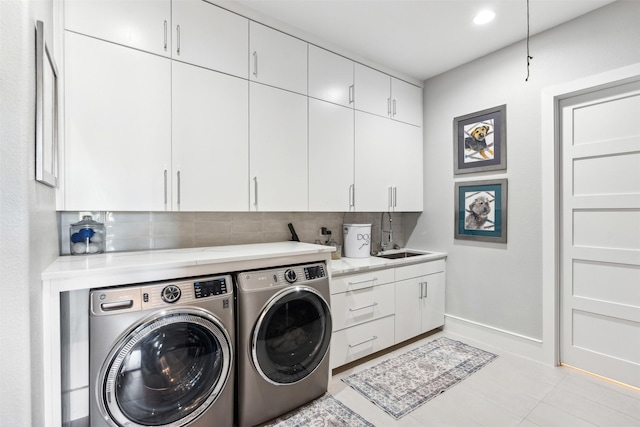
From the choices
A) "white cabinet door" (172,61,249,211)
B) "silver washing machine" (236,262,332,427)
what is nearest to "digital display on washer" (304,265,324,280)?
"silver washing machine" (236,262,332,427)

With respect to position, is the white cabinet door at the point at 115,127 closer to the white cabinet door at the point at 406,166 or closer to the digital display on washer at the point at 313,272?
the digital display on washer at the point at 313,272

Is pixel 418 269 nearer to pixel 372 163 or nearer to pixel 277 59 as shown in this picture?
pixel 372 163

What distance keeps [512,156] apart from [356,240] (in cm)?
155

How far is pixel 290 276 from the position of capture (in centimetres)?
190

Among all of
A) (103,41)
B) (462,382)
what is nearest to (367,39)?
(103,41)

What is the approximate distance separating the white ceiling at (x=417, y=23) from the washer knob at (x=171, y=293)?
1.87 meters

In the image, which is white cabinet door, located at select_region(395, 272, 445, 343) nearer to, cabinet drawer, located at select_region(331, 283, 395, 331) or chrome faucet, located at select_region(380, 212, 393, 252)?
cabinet drawer, located at select_region(331, 283, 395, 331)

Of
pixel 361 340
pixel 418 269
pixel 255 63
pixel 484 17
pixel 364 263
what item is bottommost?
pixel 361 340

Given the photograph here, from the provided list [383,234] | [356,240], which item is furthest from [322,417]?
[383,234]

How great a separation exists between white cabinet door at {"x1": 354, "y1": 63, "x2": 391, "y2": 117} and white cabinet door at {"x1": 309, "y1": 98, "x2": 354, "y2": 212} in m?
0.20

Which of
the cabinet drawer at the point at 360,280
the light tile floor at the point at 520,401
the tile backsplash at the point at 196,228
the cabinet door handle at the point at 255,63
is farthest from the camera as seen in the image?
the cabinet drawer at the point at 360,280

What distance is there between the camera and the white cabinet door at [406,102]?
10.1 ft

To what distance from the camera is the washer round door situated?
1.78 m

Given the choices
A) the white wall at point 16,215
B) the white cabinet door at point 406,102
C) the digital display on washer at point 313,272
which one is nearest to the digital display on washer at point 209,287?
the digital display on washer at point 313,272
